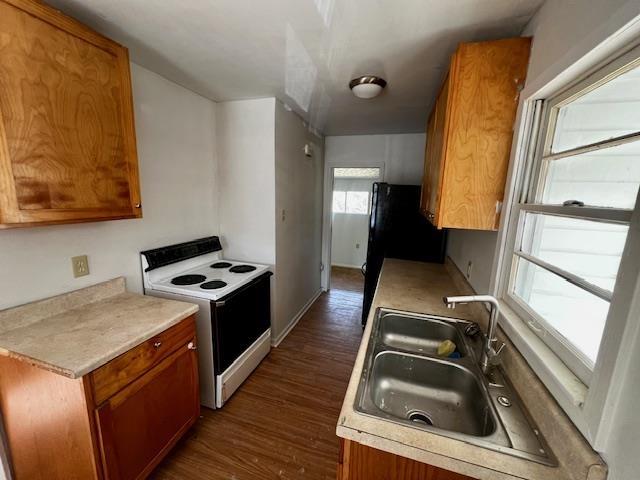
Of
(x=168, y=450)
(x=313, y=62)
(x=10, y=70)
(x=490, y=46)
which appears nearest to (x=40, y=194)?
(x=10, y=70)

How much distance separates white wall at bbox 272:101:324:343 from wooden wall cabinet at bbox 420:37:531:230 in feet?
5.02

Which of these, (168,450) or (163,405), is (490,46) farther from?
(168,450)

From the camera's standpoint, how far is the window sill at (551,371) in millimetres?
652

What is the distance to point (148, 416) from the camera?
127 cm

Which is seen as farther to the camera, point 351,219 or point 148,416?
point 351,219

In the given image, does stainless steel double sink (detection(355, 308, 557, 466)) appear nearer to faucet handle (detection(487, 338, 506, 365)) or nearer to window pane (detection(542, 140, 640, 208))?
faucet handle (detection(487, 338, 506, 365))

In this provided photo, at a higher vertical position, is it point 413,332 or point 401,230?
point 401,230

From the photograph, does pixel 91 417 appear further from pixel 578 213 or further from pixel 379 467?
pixel 578 213

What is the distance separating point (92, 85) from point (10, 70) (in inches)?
10.9

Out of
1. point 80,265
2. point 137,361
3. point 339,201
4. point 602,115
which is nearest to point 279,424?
point 137,361

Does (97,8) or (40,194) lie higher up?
(97,8)

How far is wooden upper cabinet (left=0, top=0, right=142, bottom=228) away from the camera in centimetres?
94

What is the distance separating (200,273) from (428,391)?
1.81 meters

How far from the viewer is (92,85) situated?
1179mm
